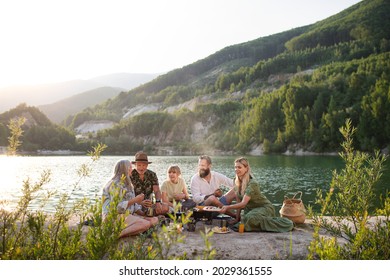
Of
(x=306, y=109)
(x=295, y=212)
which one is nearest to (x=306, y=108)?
(x=306, y=109)

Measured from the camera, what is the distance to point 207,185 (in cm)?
1053

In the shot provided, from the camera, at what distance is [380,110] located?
81375 millimetres

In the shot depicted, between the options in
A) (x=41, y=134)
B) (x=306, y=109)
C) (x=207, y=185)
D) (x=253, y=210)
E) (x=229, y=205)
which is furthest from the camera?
(x=41, y=134)

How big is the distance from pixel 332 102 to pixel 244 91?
339 ft

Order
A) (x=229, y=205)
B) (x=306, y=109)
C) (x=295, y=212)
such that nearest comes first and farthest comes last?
(x=229, y=205), (x=295, y=212), (x=306, y=109)

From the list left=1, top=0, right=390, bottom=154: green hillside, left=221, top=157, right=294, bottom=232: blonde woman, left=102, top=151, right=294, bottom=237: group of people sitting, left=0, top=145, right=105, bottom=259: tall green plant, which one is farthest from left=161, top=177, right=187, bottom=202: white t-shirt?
left=1, top=0, right=390, bottom=154: green hillside

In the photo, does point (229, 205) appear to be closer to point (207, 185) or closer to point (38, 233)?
point (207, 185)

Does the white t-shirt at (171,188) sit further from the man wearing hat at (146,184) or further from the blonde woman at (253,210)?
the blonde woman at (253,210)

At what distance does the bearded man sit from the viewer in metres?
10.2

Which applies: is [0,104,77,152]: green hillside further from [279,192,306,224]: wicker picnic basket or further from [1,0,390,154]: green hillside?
[279,192,306,224]: wicker picnic basket

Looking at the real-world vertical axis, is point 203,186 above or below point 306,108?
above

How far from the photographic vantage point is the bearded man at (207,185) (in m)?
10.2

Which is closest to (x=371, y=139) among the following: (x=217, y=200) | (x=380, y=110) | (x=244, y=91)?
(x=380, y=110)

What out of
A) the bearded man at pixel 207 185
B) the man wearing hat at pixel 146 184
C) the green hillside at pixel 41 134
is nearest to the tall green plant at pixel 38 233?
the man wearing hat at pixel 146 184
